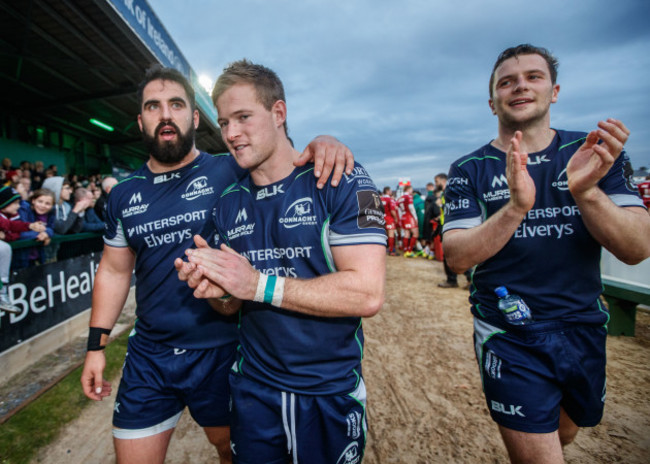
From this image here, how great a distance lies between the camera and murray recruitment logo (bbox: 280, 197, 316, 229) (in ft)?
5.41

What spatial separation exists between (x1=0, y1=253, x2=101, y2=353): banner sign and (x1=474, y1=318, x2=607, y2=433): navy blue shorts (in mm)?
5029

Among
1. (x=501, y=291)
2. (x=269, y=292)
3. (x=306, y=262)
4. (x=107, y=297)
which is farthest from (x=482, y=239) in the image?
(x=107, y=297)

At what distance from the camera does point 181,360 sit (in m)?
2.07

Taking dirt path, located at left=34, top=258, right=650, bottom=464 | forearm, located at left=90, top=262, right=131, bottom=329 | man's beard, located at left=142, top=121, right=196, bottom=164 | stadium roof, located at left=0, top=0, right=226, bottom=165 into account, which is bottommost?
dirt path, located at left=34, top=258, right=650, bottom=464

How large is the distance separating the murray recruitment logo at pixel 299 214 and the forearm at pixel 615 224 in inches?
48.7

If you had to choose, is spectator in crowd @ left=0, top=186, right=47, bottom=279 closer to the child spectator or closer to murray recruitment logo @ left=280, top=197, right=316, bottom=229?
the child spectator

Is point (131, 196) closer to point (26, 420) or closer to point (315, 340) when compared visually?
point (315, 340)

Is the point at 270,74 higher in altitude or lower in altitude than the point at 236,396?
higher

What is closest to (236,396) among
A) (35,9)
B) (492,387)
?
(492,387)

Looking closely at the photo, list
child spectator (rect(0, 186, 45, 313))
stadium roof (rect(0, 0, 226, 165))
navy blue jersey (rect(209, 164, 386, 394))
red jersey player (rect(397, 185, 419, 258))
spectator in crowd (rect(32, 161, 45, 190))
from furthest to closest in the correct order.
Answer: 1. red jersey player (rect(397, 185, 419, 258))
2. spectator in crowd (rect(32, 161, 45, 190))
3. stadium roof (rect(0, 0, 226, 165))
4. child spectator (rect(0, 186, 45, 313))
5. navy blue jersey (rect(209, 164, 386, 394))

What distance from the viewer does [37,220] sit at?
511cm

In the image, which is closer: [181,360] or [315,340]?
[315,340]

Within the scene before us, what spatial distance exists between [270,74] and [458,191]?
1276mm

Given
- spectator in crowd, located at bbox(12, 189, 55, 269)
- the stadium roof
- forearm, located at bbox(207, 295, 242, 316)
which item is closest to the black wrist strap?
forearm, located at bbox(207, 295, 242, 316)
